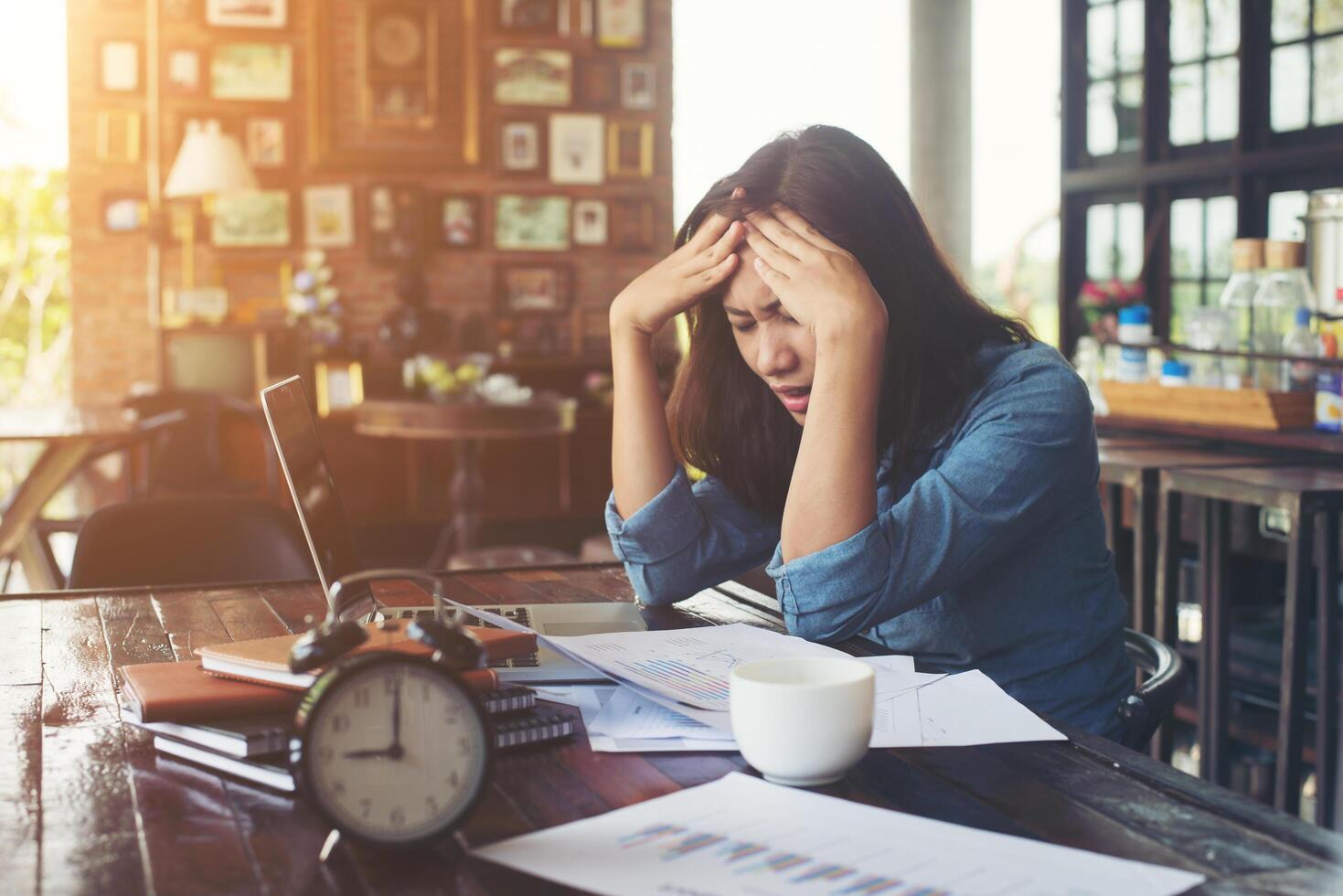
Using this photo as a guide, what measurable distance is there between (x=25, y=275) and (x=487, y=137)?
2460 mm

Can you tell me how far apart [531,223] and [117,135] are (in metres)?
2.10

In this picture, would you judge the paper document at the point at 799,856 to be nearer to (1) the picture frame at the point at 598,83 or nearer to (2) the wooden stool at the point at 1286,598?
(2) the wooden stool at the point at 1286,598

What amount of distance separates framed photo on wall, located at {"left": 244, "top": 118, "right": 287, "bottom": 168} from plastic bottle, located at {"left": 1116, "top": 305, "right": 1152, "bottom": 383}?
15.4ft

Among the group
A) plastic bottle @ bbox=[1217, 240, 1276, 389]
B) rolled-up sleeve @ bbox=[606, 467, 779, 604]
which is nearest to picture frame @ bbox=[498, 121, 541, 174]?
plastic bottle @ bbox=[1217, 240, 1276, 389]

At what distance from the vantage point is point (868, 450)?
1.39m

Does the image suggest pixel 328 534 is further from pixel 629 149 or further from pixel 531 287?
pixel 629 149

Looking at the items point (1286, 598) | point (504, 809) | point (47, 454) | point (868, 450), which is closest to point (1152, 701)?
point (868, 450)

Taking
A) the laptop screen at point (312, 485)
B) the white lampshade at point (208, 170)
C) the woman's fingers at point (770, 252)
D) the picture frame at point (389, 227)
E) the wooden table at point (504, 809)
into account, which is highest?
the white lampshade at point (208, 170)

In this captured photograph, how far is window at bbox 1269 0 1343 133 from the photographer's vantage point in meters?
4.14

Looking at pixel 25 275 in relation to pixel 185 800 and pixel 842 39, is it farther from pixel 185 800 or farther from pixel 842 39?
pixel 185 800

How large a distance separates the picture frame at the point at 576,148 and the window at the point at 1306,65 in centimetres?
381

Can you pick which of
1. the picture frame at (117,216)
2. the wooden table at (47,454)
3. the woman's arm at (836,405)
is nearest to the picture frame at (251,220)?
the picture frame at (117,216)

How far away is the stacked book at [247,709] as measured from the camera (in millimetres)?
960

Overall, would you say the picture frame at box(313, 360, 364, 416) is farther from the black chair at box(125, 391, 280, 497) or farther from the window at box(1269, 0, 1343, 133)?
the window at box(1269, 0, 1343, 133)
